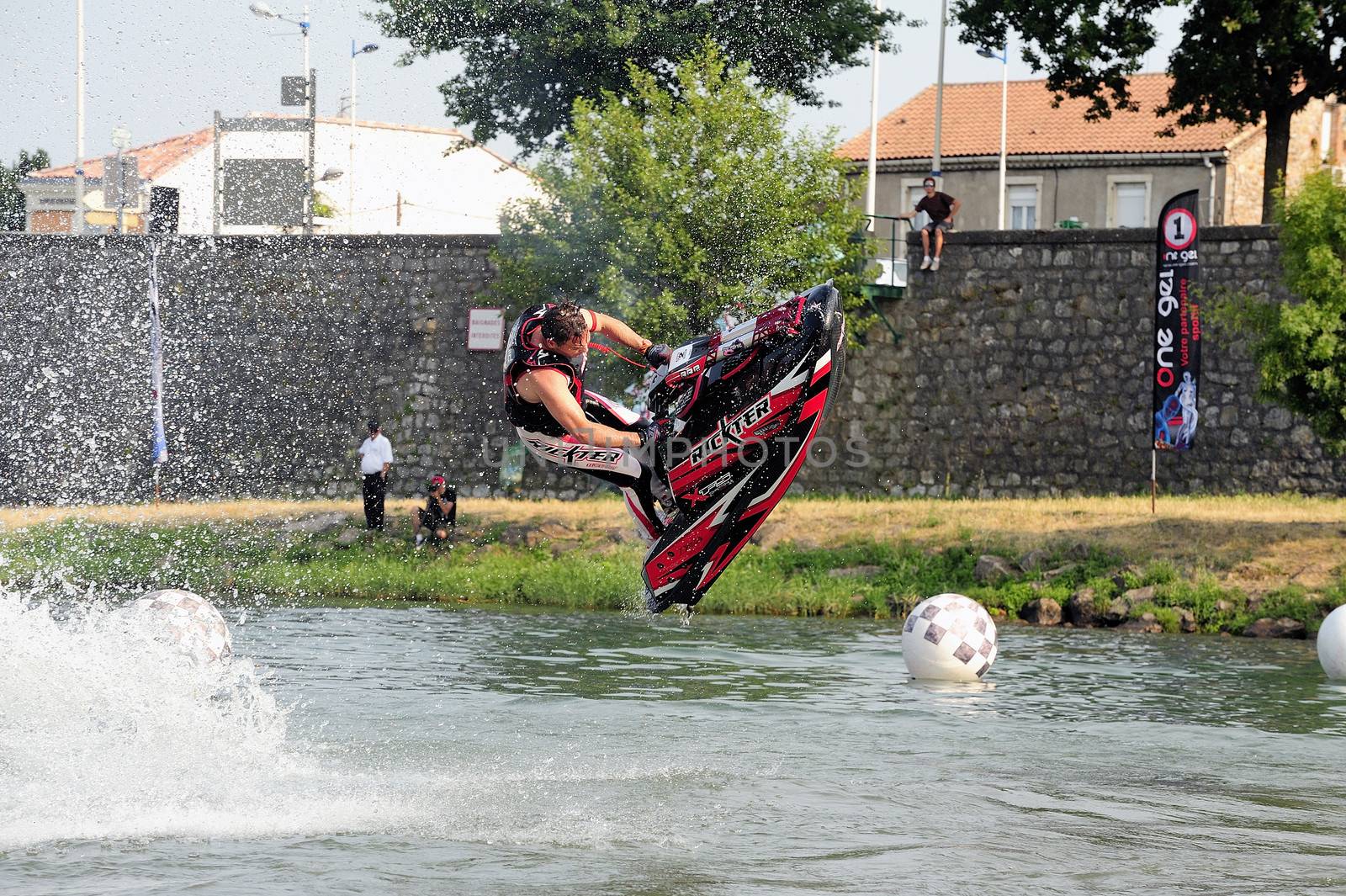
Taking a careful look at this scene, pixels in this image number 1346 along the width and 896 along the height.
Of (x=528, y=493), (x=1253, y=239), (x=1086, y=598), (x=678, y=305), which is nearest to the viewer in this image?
(x=1086, y=598)

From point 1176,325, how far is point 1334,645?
390 inches

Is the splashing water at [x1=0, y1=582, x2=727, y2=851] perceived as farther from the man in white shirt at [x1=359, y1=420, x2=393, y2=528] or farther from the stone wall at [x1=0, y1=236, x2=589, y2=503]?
the stone wall at [x1=0, y1=236, x2=589, y2=503]

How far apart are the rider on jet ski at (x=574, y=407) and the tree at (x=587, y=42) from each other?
83.3 feet

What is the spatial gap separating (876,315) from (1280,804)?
19.3 metres

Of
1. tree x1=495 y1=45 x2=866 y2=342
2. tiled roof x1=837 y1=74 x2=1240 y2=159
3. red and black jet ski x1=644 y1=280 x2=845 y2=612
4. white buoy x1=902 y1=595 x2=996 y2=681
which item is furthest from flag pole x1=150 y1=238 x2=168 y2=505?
red and black jet ski x1=644 y1=280 x2=845 y2=612

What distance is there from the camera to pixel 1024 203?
4872 cm

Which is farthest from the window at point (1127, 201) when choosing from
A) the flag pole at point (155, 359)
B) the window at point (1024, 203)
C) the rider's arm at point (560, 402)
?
the rider's arm at point (560, 402)

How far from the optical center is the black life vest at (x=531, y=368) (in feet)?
35.2

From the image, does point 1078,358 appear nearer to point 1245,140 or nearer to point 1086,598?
point 1086,598

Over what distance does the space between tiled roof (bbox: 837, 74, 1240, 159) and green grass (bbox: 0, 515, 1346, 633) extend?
25.9 metres

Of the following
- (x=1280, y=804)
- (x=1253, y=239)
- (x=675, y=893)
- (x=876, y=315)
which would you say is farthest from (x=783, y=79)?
(x=675, y=893)

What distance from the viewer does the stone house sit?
47188 mm

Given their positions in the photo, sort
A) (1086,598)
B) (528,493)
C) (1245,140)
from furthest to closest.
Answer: (1245,140), (528,493), (1086,598)

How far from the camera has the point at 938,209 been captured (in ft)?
97.3
